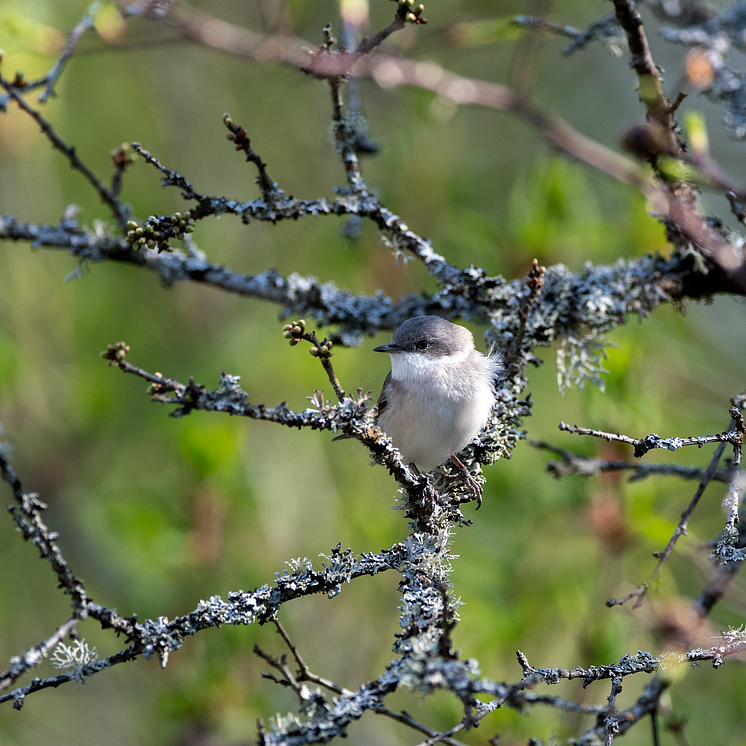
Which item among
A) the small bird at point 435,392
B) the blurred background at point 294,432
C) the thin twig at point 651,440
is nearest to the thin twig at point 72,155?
the blurred background at point 294,432

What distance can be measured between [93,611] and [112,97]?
8.01 meters

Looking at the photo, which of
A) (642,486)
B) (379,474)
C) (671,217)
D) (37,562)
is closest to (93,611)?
(671,217)

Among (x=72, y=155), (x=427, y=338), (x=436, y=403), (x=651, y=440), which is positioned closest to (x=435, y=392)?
(x=436, y=403)

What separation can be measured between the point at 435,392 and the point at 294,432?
3.06 metres

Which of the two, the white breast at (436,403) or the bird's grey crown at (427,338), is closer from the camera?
the white breast at (436,403)

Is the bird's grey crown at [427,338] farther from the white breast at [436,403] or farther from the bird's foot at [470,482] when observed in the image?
the bird's foot at [470,482]

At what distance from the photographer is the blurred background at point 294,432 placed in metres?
3.74

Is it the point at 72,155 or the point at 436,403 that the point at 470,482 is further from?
the point at 72,155

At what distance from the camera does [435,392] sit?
129 inches

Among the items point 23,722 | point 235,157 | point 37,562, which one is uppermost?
point 235,157

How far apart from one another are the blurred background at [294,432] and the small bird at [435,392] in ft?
2.14

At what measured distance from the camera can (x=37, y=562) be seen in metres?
6.98

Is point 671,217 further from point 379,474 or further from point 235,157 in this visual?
point 235,157

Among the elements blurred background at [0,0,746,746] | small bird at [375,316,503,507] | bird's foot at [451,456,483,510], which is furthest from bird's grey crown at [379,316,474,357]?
bird's foot at [451,456,483,510]
